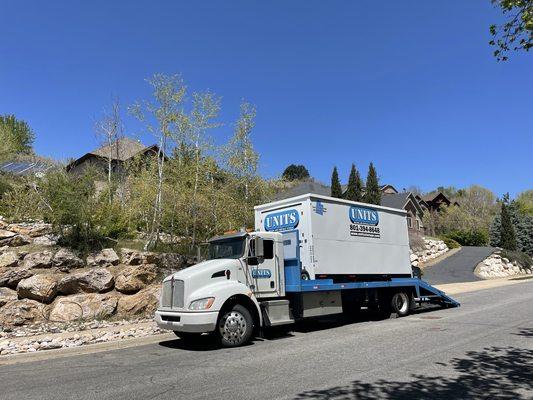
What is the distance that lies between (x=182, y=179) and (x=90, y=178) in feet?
10.5

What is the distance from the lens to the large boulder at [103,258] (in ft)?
49.8

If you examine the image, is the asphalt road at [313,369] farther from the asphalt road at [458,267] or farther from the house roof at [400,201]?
the house roof at [400,201]

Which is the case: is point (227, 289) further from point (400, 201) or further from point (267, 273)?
point (400, 201)

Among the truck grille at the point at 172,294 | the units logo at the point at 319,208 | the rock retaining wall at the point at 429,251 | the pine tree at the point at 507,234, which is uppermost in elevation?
the pine tree at the point at 507,234

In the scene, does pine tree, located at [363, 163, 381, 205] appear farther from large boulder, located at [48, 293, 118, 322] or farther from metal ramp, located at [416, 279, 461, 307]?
large boulder, located at [48, 293, 118, 322]

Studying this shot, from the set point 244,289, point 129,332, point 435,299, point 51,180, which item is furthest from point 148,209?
point 435,299

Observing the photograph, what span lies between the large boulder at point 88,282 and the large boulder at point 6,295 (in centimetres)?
124

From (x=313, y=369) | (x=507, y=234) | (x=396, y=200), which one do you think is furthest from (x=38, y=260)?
(x=507, y=234)

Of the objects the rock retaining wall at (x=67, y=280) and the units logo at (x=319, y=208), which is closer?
the units logo at (x=319, y=208)

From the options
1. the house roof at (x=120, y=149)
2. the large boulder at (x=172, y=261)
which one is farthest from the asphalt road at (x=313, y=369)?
the house roof at (x=120, y=149)

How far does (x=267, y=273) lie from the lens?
11203 mm

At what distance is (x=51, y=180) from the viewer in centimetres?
1570

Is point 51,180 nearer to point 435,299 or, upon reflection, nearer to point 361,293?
point 361,293

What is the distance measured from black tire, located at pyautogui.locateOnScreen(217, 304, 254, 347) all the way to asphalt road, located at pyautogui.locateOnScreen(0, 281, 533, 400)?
32 centimetres
